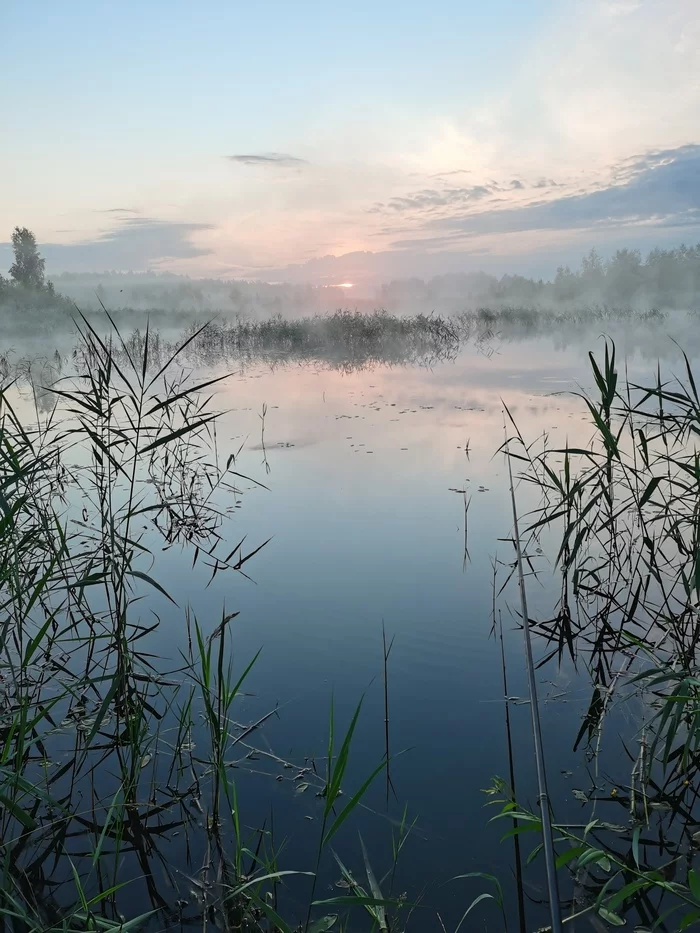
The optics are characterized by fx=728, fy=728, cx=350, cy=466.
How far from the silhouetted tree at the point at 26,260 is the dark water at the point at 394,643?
33.2 m

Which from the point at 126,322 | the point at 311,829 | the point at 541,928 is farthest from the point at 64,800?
the point at 126,322

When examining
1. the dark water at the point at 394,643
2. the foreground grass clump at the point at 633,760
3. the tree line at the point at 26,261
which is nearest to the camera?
the foreground grass clump at the point at 633,760

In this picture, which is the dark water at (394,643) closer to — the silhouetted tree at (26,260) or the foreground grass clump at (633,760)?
the foreground grass clump at (633,760)

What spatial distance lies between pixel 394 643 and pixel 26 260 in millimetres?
38975

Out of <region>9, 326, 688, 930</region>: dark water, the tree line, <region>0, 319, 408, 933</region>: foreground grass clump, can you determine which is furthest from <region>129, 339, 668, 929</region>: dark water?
the tree line

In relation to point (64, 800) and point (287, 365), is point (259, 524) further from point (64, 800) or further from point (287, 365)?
point (287, 365)

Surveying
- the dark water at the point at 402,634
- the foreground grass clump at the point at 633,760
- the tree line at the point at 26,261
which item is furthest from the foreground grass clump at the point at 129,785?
the tree line at the point at 26,261

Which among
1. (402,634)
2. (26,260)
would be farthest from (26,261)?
(402,634)

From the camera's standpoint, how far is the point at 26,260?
3697 cm

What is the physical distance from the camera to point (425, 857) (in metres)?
2.27

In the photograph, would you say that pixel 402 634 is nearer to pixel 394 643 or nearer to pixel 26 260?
pixel 394 643

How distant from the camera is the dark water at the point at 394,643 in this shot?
2357mm

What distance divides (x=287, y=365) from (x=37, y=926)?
1442cm

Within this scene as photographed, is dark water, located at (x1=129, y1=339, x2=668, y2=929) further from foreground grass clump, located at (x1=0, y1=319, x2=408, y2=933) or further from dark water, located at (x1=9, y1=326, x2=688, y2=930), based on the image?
foreground grass clump, located at (x1=0, y1=319, x2=408, y2=933)
